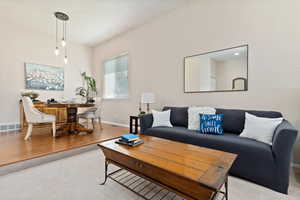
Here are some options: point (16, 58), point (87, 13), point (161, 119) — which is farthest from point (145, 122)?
point (16, 58)

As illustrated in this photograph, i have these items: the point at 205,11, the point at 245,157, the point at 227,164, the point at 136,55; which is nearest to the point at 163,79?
the point at 136,55

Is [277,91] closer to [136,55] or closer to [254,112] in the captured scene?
[254,112]

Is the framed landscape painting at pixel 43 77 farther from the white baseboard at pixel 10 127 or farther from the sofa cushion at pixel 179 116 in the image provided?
the sofa cushion at pixel 179 116

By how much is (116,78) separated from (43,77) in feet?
7.32

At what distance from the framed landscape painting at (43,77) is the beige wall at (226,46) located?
2.52 metres

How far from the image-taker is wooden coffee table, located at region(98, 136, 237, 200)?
934 mm

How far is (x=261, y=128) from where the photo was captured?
1752mm

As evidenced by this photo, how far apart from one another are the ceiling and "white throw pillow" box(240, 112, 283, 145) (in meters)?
2.70

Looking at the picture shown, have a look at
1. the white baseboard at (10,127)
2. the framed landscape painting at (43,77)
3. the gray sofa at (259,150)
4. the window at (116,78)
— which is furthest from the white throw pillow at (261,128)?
the white baseboard at (10,127)

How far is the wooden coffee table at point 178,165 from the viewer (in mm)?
934

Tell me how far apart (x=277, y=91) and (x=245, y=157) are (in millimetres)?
1289

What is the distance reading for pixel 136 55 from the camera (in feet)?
13.0

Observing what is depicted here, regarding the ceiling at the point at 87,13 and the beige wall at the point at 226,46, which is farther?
the ceiling at the point at 87,13

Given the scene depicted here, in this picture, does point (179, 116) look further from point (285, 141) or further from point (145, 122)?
point (285, 141)
